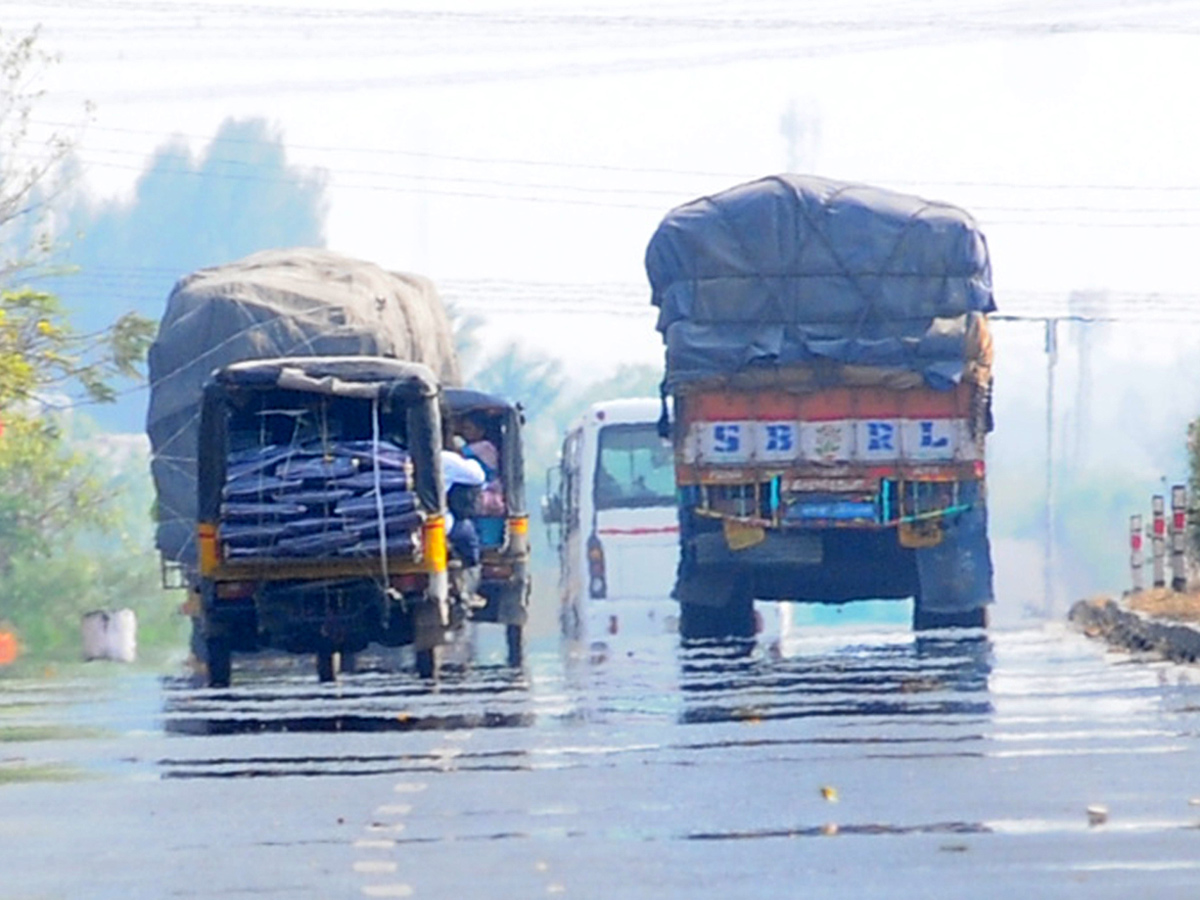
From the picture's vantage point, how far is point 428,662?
22328mm

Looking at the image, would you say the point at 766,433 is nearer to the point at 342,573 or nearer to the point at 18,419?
the point at 342,573

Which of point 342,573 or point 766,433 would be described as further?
point 766,433

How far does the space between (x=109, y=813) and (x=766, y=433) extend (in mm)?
15998

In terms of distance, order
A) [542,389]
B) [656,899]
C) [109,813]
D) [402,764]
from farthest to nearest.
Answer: [542,389]
[402,764]
[109,813]
[656,899]

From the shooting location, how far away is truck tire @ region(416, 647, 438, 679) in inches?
876

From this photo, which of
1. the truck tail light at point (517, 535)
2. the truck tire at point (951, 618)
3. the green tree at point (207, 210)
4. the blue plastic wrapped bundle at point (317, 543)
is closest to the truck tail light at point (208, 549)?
the blue plastic wrapped bundle at point (317, 543)

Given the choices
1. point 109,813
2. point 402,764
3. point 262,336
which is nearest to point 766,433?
point 262,336

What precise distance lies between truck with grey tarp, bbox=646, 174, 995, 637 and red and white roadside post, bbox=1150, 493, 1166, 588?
390 centimetres

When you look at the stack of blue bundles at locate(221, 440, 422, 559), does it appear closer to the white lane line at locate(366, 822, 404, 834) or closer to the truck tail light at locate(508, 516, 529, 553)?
the truck tail light at locate(508, 516, 529, 553)

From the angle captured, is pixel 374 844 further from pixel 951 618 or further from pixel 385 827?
pixel 951 618

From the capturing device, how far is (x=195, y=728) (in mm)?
17125

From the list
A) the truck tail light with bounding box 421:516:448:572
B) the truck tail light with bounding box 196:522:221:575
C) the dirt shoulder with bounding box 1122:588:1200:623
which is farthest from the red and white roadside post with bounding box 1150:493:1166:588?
the truck tail light with bounding box 196:522:221:575

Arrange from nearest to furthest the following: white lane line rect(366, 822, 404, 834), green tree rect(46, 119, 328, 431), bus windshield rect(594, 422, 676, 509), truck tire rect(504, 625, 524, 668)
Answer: white lane line rect(366, 822, 404, 834)
truck tire rect(504, 625, 524, 668)
bus windshield rect(594, 422, 676, 509)
green tree rect(46, 119, 328, 431)

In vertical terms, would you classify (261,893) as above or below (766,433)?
below
